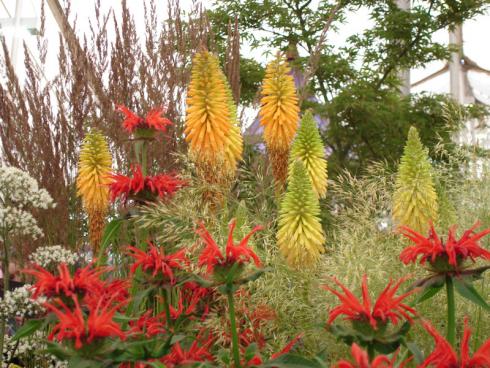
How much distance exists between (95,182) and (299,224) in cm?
87

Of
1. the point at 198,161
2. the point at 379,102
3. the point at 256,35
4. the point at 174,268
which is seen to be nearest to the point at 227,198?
the point at 198,161

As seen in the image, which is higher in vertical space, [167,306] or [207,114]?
[207,114]

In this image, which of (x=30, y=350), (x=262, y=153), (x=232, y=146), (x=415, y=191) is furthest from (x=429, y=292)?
(x=262, y=153)

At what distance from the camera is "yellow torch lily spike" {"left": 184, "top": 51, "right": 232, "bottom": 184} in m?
2.31

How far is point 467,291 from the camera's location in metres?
1.12

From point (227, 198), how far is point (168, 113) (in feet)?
3.37

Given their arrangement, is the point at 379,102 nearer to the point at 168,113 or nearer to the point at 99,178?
the point at 168,113

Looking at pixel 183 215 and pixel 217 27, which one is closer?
pixel 183 215

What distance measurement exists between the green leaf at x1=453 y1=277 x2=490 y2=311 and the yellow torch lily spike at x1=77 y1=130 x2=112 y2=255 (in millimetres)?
1488

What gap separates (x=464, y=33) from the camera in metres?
12.4

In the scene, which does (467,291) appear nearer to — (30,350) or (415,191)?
(415,191)

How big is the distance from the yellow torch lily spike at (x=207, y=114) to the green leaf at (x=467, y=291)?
1.24 metres

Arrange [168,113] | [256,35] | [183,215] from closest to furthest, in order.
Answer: [183,215]
[168,113]
[256,35]

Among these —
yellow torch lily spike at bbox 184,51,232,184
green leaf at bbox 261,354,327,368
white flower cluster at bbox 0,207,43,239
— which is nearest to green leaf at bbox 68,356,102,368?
green leaf at bbox 261,354,327,368
